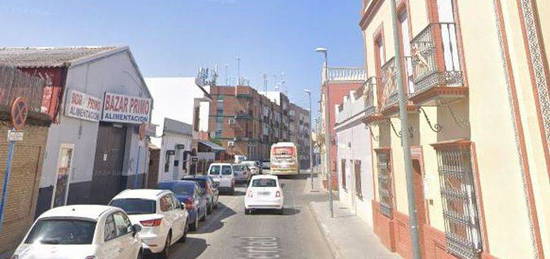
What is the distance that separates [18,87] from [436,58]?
10603mm

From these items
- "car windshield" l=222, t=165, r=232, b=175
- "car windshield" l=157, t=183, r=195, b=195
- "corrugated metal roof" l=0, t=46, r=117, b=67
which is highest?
"corrugated metal roof" l=0, t=46, r=117, b=67

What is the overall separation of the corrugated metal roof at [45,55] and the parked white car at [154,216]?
621 centimetres

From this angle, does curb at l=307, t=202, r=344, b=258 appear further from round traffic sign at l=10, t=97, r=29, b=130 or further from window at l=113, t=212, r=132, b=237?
round traffic sign at l=10, t=97, r=29, b=130

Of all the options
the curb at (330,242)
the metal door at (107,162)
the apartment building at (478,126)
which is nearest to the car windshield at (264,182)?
the curb at (330,242)

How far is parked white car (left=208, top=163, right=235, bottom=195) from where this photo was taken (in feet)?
80.0

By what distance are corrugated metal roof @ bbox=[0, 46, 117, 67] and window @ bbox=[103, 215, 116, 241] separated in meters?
7.96

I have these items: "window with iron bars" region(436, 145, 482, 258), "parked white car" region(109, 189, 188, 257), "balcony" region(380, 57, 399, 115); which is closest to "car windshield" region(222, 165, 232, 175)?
"parked white car" region(109, 189, 188, 257)

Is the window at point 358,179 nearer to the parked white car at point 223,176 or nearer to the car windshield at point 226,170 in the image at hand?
the parked white car at point 223,176

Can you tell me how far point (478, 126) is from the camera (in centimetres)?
516

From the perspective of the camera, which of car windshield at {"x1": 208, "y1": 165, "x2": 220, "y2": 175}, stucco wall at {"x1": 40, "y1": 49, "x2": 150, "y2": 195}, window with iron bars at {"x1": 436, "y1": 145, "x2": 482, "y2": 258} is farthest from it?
car windshield at {"x1": 208, "y1": 165, "x2": 220, "y2": 175}

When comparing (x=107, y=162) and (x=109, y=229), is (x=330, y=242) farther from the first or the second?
(x=107, y=162)

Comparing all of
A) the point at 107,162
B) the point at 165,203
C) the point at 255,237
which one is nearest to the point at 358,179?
the point at 255,237

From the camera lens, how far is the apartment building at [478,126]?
13.2 feet

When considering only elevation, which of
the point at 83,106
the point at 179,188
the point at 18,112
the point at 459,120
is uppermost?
the point at 83,106
